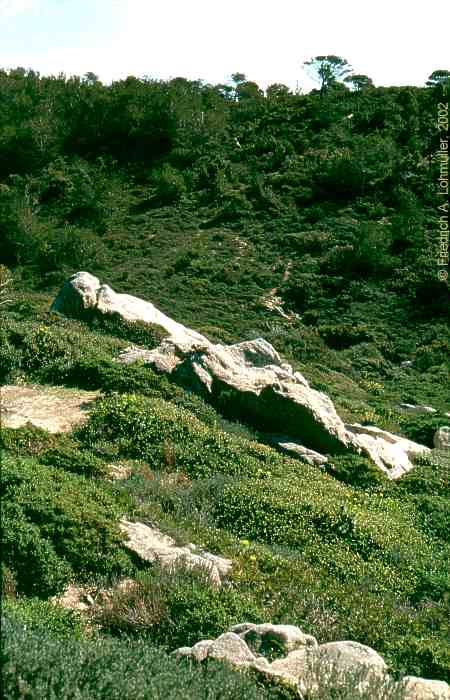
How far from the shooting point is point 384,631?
25.6 ft

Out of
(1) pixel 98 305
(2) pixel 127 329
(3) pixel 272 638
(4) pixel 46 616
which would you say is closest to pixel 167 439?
(4) pixel 46 616

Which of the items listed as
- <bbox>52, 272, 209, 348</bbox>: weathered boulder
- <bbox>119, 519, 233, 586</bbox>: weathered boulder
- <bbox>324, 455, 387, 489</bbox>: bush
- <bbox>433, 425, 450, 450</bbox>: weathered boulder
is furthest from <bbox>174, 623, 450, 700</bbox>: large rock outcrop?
<bbox>433, 425, 450, 450</bbox>: weathered boulder

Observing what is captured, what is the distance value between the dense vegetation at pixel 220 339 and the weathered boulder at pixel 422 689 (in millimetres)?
977

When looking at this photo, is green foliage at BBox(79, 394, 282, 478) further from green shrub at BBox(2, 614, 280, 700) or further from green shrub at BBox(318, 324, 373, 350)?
green shrub at BBox(318, 324, 373, 350)

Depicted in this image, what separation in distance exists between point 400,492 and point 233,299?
66.7 ft

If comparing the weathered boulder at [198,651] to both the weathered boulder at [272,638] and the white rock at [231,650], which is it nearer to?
the white rock at [231,650]

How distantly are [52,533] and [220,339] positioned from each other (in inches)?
703

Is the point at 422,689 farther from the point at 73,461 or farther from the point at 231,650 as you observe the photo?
the point at 73,461

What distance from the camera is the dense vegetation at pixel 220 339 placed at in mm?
7152

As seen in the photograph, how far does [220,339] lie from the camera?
25.2 metres

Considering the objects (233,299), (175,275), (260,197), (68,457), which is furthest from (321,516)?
(260,197)

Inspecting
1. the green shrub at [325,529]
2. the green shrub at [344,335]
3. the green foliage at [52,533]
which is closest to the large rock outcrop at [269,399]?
the green shrub at [325,529]

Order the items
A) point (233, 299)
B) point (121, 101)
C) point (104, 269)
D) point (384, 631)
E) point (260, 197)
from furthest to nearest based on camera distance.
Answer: point (121, 101) → point (260, 197) → point (104, 269) → point (233, 299) → point (384, 631)

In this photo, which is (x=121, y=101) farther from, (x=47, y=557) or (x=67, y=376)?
(x=47, y=557)
